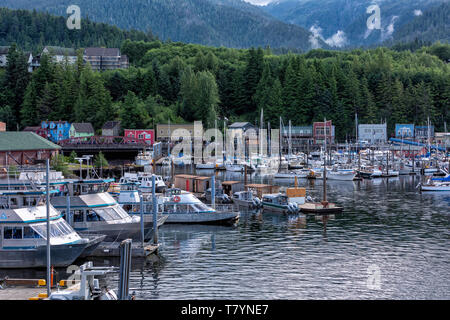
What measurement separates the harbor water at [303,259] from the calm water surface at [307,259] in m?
0.06

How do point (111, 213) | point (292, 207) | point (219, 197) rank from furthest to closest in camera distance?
point (219, 197) < point (292, 207) < point (111, 213)

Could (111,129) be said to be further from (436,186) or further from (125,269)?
(125,269)

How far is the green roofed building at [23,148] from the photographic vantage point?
90262 mm

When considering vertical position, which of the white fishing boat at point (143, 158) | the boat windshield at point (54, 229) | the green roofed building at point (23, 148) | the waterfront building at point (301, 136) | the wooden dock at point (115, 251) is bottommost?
the wooden dock at point (115, 251)

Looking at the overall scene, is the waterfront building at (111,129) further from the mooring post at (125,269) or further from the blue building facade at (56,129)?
the mooring post at (125,269)

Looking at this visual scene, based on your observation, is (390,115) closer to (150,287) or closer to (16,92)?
(16,92)

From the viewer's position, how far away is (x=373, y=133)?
500 ft

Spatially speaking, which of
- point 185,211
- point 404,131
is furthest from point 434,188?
point 404,131

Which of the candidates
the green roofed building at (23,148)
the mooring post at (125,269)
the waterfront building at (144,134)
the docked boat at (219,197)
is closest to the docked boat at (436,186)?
the docked boat at (219,197)

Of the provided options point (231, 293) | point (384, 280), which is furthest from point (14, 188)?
point (384, 280)

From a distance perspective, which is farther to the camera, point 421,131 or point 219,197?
point 421,131

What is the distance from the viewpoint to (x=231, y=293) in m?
30.6

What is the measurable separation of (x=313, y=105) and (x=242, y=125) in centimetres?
2595

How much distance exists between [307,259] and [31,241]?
17803 millimetres
